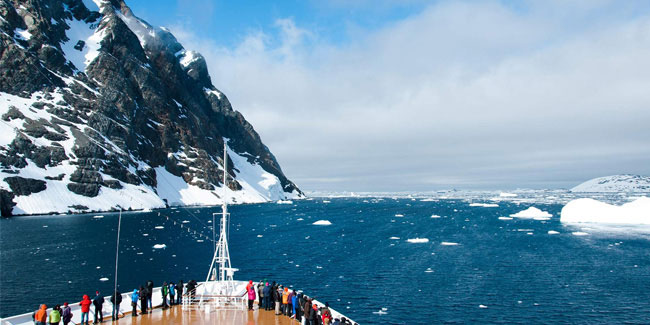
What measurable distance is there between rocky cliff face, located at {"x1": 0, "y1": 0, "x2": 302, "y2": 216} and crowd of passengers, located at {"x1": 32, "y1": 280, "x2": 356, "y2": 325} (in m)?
99.1

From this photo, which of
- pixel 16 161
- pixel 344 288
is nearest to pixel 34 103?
pixel 16 161

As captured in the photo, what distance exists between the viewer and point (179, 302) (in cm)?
2552

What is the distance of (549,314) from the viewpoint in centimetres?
3288

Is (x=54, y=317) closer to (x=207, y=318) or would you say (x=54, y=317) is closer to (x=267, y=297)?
(x=207, y=318)

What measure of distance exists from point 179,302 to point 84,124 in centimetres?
13840

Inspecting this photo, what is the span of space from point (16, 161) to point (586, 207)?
500ft

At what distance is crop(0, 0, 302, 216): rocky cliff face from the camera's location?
11381cm

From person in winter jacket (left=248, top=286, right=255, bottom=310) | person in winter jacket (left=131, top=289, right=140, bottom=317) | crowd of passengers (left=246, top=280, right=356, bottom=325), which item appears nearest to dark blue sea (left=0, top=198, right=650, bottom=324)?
crowd of passengers (left=246, top=280, right=356, bottom=325)

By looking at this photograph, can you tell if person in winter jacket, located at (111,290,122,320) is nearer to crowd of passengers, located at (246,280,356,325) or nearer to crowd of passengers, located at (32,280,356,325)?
crowd of passengers, located at (32,280,356,325)

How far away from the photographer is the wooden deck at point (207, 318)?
71.6ft

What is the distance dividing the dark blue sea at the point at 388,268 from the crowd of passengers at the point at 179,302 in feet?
33.3

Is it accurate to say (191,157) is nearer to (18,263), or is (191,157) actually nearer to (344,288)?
(18,263)

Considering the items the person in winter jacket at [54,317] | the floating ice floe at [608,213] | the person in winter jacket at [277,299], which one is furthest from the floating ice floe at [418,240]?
the person in winter jacket at [54,317]

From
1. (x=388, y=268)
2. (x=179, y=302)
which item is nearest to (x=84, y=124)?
(x=388, y=268)
